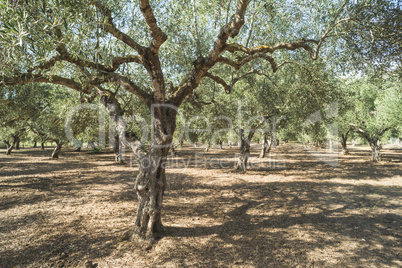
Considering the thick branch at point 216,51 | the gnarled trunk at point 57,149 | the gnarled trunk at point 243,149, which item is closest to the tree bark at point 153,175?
the thick branch at point 216,51

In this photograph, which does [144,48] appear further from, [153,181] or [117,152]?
[117,152]

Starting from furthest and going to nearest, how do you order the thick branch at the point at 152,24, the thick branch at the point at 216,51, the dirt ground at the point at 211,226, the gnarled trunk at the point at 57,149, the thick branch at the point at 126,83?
the gnarled trunk at the point at 57,149
the thick branch at the point at 126,83
the thick branch at the point at 216,51
the dirt ground at the point at 211,226
the thick branch at the point at 152,24

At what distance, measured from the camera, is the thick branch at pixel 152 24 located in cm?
502

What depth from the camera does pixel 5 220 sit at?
24.0 ft

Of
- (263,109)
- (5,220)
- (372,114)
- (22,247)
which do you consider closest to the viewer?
(22,247)

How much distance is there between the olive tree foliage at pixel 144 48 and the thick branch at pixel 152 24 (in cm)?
2

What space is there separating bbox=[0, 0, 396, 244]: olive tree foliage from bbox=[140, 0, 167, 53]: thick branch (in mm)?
22

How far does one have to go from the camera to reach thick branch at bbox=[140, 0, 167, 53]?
5.02m

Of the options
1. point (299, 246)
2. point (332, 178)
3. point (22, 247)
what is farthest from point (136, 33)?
point (332, 178)

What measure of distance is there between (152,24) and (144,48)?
34.9 inches

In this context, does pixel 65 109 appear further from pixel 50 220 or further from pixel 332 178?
pixel 332 178

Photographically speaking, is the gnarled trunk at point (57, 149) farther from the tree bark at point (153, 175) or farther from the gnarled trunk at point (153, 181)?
the gnarled trunk at point (153, 181)

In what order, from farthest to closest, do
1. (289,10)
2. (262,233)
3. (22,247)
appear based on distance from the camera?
(289,10)
(262,233)
(22,247)

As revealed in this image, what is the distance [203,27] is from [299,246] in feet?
37.1
